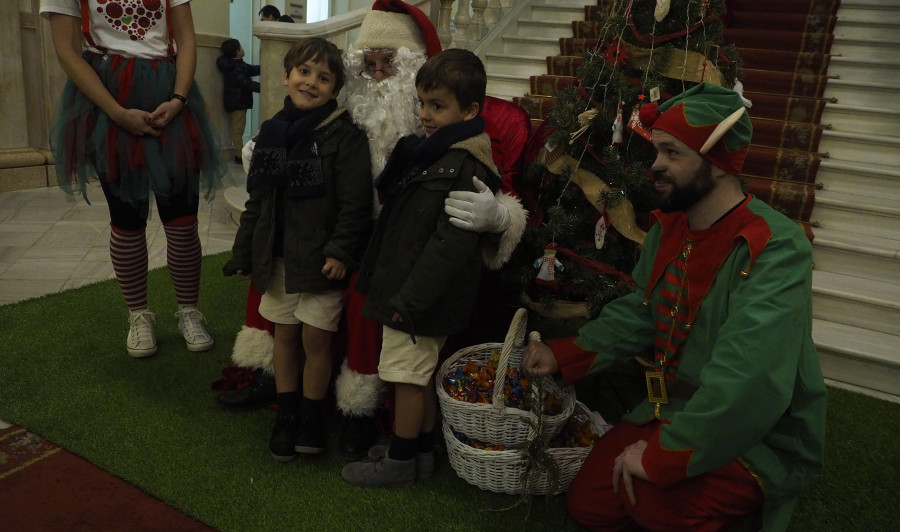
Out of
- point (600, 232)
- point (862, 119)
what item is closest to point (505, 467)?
point (600, 232)

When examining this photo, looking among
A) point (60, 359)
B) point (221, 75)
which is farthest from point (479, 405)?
point (221, 75)

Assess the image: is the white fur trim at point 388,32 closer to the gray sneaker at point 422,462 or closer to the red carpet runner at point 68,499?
the gray sneaker at point 422,462

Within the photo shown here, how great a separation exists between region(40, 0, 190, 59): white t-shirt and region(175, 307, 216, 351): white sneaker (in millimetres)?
1087

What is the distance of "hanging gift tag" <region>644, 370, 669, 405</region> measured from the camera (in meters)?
1.82

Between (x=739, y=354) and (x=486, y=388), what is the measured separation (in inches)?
34.2

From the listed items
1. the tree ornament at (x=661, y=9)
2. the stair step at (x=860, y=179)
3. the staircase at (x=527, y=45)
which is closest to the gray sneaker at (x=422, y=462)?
the tree ornament at (x=661, y=9)

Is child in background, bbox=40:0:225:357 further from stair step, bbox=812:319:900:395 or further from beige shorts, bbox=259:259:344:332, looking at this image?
stair step, bbox=812:319:900:395

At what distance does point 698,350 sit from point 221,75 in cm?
738

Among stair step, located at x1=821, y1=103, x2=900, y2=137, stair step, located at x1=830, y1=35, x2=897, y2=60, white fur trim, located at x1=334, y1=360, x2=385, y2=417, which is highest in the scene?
stair step, located at x1=830, y1=35, x2=897, y2=60

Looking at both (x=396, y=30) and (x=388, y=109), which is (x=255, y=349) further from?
(x=396, y=30)

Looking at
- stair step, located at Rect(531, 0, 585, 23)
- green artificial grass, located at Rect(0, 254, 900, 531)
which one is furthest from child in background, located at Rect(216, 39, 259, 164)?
green artificial grass, located at Rect(0, 254, 900, 531)

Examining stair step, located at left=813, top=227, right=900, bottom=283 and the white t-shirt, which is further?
stair step, located at left=813, top=227, right=900, bottom=283

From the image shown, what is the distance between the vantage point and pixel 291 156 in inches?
81.3

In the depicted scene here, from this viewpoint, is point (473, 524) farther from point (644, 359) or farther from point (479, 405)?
point (644, 359)
